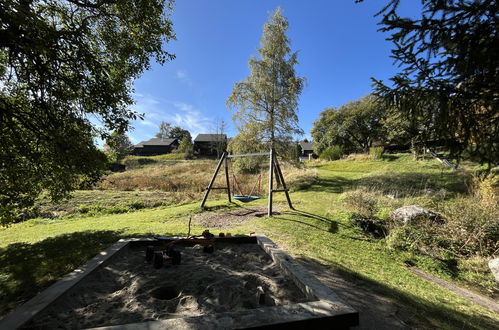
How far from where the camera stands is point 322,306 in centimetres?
204

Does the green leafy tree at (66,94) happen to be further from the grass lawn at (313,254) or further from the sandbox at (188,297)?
the sandbox at (188,297)

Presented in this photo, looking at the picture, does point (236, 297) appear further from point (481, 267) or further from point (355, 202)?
point (355, 202)

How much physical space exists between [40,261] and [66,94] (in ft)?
11.1

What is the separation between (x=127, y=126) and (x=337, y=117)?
114ft

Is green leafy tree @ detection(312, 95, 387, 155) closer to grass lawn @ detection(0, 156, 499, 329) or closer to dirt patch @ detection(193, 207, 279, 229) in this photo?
grass lawn @ detection(0, 156, 499, 329)

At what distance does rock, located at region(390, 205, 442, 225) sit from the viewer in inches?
258

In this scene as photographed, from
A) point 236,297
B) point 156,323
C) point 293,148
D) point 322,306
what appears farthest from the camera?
point 293,148

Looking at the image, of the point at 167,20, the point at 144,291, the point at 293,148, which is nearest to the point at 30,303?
the point at 144,291

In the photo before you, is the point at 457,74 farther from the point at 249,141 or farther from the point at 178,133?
the point at 178,133

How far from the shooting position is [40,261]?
3877 millimetres

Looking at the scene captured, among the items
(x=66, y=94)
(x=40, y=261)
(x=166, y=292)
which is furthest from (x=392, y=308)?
(x=66, y=94)

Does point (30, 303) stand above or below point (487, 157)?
below

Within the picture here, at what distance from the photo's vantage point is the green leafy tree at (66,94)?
4.25 m

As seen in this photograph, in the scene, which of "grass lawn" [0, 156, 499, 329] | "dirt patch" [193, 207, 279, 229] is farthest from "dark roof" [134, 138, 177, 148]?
"dirt patch" [193, 207, 279, 229]
